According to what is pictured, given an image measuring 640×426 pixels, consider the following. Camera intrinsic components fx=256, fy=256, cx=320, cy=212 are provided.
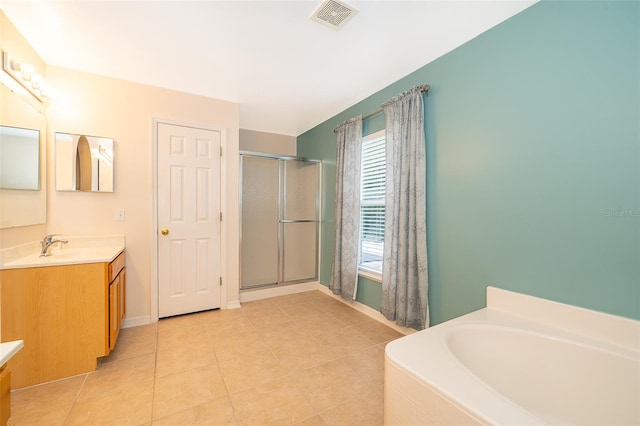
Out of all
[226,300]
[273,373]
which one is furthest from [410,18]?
[226,300]

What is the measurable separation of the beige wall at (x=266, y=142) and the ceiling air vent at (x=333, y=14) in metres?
2.50

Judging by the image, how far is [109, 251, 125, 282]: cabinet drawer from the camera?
2000 millimetres

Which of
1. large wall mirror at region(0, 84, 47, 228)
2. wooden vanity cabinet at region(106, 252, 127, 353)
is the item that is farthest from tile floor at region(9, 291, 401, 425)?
large wall mirror at region(0, 84, 47, 228)

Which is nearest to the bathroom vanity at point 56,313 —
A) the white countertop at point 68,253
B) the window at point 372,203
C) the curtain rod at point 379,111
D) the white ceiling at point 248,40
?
the white countertop at point 68,253

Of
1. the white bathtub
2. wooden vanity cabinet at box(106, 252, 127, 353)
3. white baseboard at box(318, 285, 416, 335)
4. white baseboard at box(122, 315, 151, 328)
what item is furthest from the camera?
white baseboard at box(122, 315, 151, 328)

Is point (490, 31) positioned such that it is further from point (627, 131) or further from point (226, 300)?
point (226, 300)

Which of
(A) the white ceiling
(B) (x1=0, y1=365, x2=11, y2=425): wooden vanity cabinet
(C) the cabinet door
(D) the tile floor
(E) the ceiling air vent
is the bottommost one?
(D) the tile floor

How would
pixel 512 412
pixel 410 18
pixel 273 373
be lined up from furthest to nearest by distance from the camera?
pixel 273 373
pixel 410 18
pixel 512 412

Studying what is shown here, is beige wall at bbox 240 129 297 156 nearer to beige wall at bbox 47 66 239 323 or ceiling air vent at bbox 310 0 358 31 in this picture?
beige wall at bbox 47 66 239 323

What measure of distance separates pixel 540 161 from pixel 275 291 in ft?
10.3

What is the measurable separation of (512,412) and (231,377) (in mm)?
1681

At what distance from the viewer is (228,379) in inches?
71.2

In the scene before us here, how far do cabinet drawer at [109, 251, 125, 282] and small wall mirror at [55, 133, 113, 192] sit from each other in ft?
2.25

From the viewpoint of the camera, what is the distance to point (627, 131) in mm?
1258
